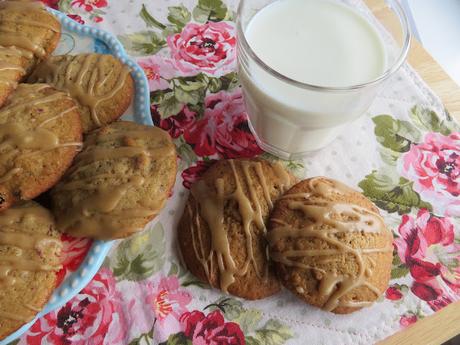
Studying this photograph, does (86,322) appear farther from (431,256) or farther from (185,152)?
(431,256)

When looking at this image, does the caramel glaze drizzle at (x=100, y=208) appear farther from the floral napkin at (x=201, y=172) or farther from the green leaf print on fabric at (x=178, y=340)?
the green leaf print on fabric at (x=178, y=340)

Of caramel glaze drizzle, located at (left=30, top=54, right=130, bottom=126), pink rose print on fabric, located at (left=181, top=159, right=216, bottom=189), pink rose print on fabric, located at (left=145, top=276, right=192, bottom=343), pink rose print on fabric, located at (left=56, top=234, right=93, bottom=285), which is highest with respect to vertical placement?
caramel glaze drizzle, located at (left=30, top=54, right=130, bottom=126)

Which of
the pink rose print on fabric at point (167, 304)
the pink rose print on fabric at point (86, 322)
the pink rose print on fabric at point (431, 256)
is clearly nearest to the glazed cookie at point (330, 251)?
the pink rose print on fabric at point (431, 256)

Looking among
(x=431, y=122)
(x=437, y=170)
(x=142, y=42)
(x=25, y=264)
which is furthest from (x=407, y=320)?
(x=142, y=42)

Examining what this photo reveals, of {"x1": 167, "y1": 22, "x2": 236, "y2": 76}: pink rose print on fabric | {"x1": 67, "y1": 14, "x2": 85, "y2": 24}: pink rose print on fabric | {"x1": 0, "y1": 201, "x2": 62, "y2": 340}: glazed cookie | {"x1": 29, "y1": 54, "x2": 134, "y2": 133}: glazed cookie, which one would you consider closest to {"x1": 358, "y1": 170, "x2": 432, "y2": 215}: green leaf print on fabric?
{"x1": 167, "y1": 22, "x2": 236, "y2": 76}: pink rose print on fabric

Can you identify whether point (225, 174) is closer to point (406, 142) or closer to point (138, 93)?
point (138, 93)

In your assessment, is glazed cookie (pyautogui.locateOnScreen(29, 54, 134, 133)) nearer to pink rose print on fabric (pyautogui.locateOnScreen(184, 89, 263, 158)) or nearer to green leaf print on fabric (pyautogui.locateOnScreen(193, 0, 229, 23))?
pink rose print on fabric (pyautogui.locateOnScreen(184, 89, 263, 158))

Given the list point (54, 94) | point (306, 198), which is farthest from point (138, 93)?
point (306, 198)
